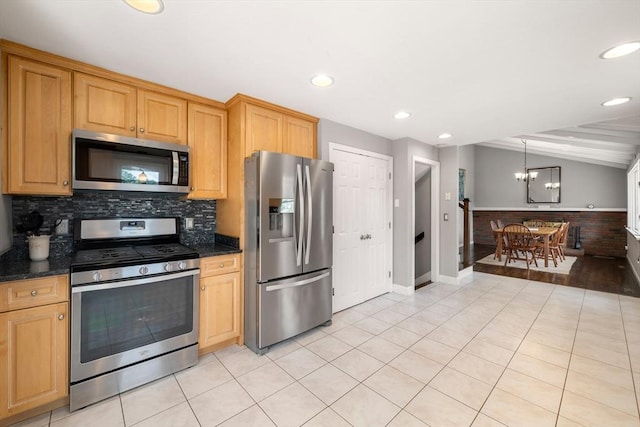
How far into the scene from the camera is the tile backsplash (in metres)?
1.98

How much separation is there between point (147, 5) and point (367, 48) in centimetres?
126

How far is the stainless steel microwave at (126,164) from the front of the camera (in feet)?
6.31

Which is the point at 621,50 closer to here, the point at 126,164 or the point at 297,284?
the point at 297,284

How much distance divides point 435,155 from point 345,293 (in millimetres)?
2844

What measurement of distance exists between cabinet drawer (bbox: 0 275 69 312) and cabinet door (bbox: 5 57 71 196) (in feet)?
2.10

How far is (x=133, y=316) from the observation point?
6.30 ft

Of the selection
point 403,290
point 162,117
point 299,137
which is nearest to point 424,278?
point 403,290

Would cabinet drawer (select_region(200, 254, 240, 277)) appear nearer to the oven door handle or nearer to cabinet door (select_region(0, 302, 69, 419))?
the oven door handle

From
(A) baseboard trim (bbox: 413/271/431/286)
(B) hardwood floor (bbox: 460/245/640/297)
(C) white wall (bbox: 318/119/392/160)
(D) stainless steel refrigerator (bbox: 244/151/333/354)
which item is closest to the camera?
(D) stainless steel refrigerator (bbox: 244/151/333/354)

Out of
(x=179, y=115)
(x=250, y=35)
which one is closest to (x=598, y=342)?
(x=250, y=35)

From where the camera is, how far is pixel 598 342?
2592 millimetres

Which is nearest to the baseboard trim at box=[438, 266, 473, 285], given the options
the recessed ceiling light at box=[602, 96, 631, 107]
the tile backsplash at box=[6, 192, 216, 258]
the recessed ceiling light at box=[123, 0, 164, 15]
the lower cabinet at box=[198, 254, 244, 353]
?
the recessed ceiling light at box=[602, 96, 631, 107]

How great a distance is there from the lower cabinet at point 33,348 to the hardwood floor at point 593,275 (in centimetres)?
538

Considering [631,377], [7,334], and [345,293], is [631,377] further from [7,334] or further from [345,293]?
[7,334]
